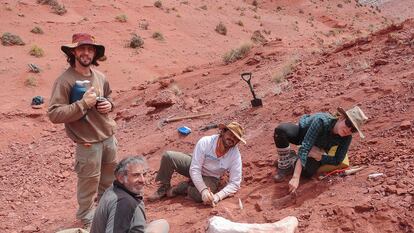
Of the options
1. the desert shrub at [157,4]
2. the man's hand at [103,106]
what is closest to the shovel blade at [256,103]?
the man's hand at [103,106]

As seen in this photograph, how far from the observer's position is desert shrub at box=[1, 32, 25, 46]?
49.2ft

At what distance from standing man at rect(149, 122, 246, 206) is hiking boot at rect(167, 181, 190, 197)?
0.10 metres

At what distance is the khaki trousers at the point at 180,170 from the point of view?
4.64 metres

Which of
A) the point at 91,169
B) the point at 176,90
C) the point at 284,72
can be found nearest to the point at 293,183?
the point at 91,169

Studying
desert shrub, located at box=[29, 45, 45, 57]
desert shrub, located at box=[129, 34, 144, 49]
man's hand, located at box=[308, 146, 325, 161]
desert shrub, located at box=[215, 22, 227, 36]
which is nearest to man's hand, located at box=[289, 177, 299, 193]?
man's hand, located at box=[308, 146, 325, 161]

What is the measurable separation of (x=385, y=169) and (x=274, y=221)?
1.14 meters

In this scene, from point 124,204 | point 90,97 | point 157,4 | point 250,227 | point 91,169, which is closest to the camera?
point 124,204

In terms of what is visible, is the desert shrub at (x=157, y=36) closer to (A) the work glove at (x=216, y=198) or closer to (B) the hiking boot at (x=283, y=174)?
(B) the hiking boot at (x=283, y=174)

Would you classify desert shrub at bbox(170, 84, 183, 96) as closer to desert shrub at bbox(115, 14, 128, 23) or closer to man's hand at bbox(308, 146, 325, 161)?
man's hand at bbox(308, 146, 325, 161)

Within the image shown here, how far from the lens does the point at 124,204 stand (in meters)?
2.92

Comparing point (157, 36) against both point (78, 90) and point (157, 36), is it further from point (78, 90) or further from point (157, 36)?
point (78, 90)

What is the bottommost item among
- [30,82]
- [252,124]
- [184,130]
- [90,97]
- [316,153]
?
[30,82]

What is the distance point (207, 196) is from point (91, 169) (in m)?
1.07

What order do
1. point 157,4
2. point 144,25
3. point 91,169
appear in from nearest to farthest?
point 91,169, point 144,25, point 157,4
